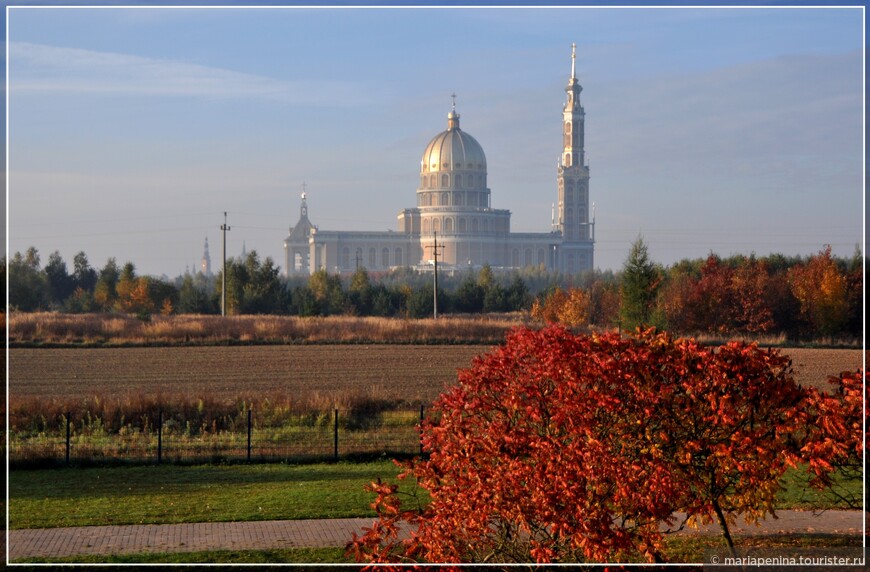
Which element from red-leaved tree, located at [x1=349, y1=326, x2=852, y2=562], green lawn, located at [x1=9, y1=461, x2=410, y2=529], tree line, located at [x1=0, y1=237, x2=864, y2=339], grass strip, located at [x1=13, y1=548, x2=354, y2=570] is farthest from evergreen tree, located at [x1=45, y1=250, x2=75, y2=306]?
red-leaved tree, located at [x1=349, y1=326, x2=852, y2=562]

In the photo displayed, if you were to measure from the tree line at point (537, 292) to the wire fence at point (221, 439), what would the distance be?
1.41 meters

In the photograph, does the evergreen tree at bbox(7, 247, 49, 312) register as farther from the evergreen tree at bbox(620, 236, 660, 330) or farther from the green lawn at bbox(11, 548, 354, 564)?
the evergreen tree at bbox(620, 236, 660, 330)

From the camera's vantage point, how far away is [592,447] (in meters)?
6.34

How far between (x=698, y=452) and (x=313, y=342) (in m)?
6.53

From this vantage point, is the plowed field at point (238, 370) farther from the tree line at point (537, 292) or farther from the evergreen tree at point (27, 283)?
the evergreen tree at point (27, 283)

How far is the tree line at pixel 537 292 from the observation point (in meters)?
8.62

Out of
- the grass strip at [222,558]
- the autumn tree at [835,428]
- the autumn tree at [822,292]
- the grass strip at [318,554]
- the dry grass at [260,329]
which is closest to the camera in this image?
the autumn tree at [835,428]

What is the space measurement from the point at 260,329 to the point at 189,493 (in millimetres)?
2160

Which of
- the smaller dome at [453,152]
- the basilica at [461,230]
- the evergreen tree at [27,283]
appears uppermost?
the smaller dome at [453,152]

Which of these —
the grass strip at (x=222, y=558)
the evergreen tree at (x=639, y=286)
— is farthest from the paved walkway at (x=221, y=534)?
the evergreen tree at (x=639, y=286)

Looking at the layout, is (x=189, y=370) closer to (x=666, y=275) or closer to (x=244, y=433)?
(x=244, y=433)

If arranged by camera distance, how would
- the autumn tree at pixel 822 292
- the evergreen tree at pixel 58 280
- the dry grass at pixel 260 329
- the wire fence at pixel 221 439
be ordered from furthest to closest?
1. the wire fence at pixel 221 439
2. the dry grass at pixel 260 329
3. the evergreen tree at pixel 58 280
4. the autumn tree at pixel 822 292

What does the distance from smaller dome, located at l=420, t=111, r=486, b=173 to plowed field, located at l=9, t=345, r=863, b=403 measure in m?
3.04

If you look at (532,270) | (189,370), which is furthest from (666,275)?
(189,370)
